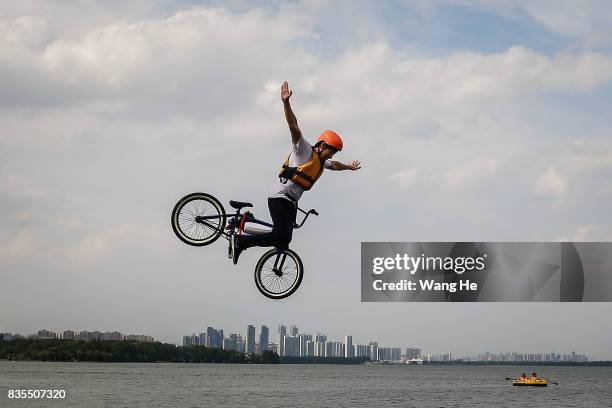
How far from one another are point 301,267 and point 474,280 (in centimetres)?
721

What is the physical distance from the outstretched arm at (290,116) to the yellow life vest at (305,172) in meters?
0.32

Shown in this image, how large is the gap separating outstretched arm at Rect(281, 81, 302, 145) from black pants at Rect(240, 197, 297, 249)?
848 millimetres

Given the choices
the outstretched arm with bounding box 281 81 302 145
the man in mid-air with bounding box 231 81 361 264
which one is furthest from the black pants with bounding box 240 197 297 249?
the outstretched arm with bounding box 281 81 302 145

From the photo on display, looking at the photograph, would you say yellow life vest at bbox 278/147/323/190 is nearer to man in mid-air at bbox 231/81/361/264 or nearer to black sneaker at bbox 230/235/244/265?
man in mid-air at bbox 231/81/361/264

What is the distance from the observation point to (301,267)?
1004cm

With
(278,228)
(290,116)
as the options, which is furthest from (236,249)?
(290,116)

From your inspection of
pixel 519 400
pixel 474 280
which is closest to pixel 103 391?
pixel 519 400

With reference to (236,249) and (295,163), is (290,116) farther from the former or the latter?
(236,249)

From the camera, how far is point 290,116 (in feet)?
31.2

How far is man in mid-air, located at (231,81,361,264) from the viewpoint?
31.7 feet

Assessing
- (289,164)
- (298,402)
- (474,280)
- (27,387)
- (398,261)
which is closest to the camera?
(289,164)

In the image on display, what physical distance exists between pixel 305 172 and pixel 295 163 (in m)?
0.20

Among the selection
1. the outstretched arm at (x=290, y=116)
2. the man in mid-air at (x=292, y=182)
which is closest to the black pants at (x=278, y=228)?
the man in mid-air at (x=292, y=182)

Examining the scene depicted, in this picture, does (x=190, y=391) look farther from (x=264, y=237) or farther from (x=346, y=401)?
(x=264, y=237)
